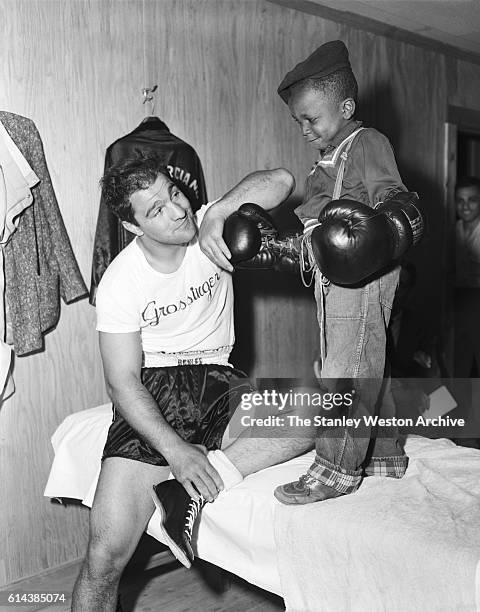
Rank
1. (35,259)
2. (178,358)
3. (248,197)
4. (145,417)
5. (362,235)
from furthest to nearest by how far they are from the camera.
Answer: (35,259) → (178,358) → (248,197) → (145,417) → (362,235)

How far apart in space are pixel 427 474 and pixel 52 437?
1.24 m

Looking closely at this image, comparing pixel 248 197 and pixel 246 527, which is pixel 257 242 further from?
pixel 246 527

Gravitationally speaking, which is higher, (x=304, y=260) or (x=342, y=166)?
(x=342, y=166)

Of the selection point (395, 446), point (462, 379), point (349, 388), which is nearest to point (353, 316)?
point (349, 388)

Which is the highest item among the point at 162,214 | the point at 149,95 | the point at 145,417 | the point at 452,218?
the point at 149,95

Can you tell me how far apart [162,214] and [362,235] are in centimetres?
76

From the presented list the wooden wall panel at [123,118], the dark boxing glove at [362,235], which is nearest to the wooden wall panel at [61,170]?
the wooden wall panel at [123,118]

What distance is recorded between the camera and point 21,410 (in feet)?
7.97

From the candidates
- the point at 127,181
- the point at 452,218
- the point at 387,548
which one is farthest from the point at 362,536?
the point at 452,218

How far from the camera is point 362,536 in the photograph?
4.96ft

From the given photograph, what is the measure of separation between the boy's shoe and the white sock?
0.56 ft

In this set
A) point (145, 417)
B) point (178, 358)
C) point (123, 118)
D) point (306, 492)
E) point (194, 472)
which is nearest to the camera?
point (306, 492)

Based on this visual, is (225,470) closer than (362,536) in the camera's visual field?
No

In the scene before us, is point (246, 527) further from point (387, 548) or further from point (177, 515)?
point (387, 548)
